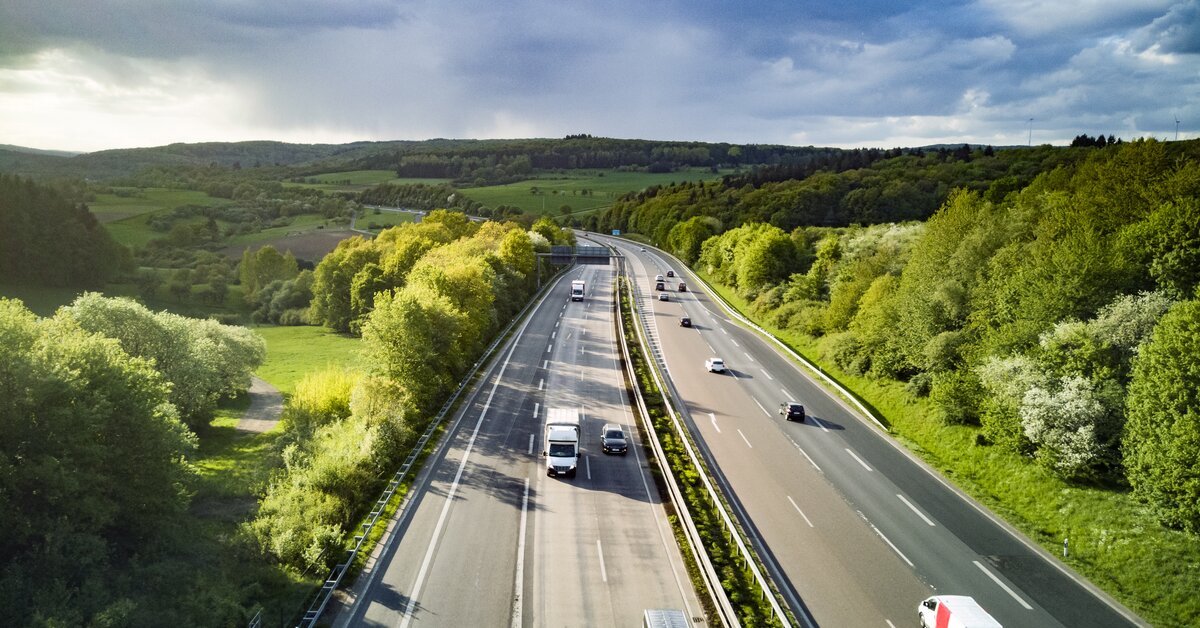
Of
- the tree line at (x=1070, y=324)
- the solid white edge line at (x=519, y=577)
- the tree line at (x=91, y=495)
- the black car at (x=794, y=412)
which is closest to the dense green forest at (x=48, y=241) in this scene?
the tree line at (x=91, y=495)

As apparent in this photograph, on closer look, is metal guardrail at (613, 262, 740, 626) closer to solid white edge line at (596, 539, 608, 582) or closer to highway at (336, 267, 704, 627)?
highway at (336, 267, 704, 627)

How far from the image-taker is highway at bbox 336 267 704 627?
874 inches

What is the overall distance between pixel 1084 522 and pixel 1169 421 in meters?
5.84

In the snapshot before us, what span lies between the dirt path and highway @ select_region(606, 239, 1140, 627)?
3620cm

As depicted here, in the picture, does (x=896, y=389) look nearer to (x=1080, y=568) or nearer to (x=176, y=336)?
(x=1080, y=568)

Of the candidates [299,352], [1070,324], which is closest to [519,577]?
[1070,324]

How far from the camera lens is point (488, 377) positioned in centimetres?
5225

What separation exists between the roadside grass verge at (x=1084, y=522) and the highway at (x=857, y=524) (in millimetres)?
1106

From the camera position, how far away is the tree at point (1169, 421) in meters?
25.8

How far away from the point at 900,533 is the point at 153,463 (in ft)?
107

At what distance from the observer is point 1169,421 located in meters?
27.0

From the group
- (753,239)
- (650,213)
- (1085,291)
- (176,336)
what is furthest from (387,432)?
(650,213)

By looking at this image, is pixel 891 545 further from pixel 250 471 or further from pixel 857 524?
pixel 250 471

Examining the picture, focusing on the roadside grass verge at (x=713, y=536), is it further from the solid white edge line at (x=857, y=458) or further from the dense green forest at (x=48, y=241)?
the dense green forest at (x=48, y=241)
